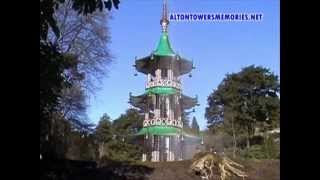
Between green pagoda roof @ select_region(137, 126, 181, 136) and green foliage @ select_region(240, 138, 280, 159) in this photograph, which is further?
green pagoda roof @ select_region(137, 126, 181, 136)

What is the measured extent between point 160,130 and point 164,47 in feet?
1.45

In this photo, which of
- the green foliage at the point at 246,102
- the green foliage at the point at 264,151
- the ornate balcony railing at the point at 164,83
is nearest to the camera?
the green foliage at the point at 264,151

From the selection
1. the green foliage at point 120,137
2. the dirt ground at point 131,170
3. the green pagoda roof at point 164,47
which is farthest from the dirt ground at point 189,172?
the green pagoda roof at point 164,47

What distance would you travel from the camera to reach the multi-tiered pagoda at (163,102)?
140 inches

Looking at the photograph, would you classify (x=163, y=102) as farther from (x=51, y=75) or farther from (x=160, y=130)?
(x=51, y=75)

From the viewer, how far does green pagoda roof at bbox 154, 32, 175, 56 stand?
3.53 meters

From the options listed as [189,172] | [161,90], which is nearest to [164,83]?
[161,90]

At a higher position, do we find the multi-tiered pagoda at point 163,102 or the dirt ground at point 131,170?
the multi-tiered pagoda at point 163,102

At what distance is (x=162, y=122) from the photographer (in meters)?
3.64

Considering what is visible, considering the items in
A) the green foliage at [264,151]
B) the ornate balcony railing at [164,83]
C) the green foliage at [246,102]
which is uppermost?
the ornate balcony railing at [164,83]

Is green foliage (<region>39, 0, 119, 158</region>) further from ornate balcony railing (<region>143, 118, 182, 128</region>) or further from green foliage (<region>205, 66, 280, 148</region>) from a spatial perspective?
green foliage (<region>205, 66, 280, 148</region>)

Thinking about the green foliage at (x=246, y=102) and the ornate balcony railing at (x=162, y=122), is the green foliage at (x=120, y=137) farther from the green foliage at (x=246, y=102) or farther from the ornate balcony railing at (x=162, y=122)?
the green foliage at (x=246, y=102)

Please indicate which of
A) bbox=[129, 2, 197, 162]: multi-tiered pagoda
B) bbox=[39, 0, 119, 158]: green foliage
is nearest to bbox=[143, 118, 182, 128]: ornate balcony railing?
bbox=[129, 2, 197, 162]: multi-tiered pagoda
